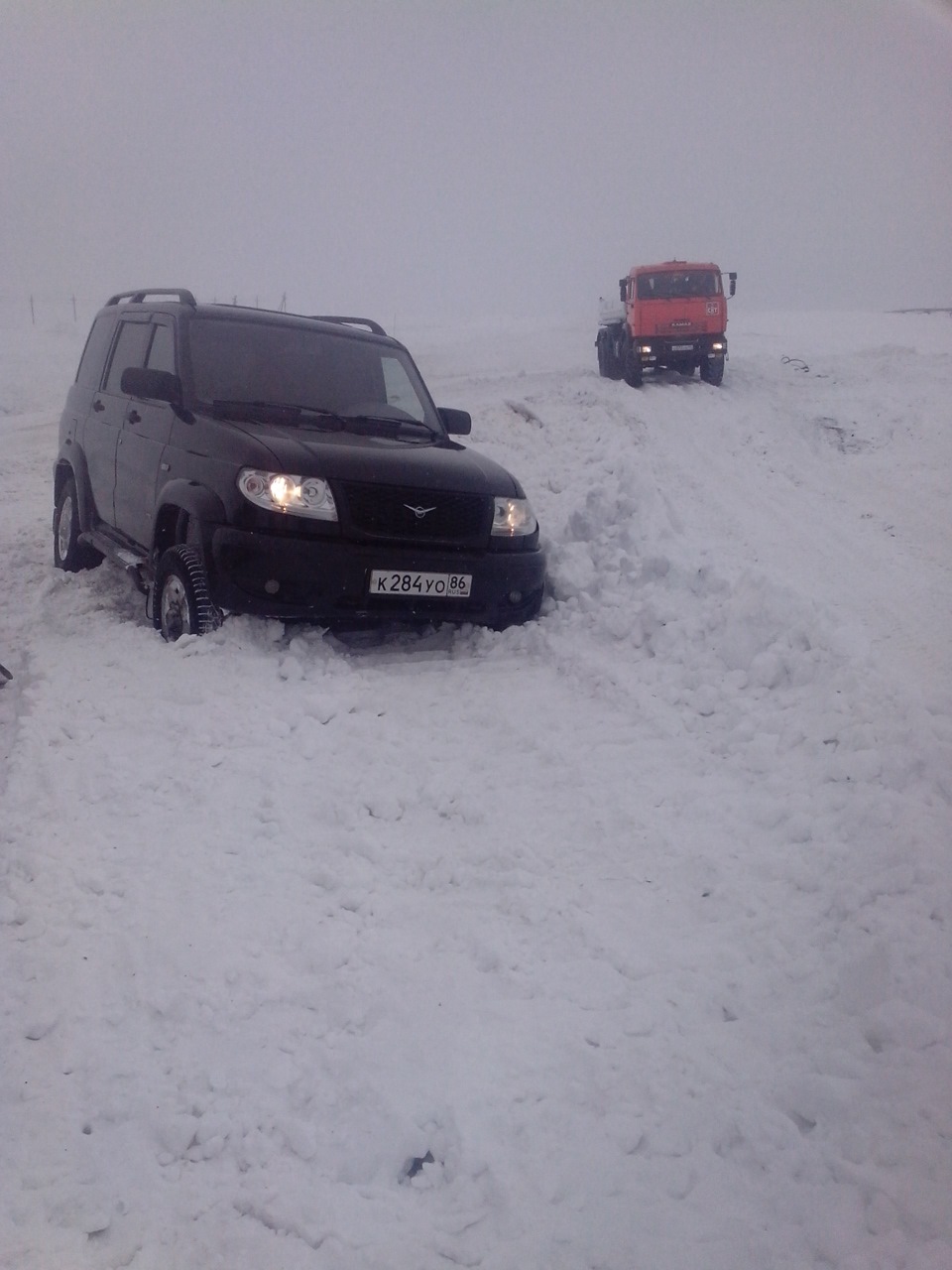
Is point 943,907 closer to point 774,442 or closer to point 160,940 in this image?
point 160,940

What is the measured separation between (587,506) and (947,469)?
882 cm

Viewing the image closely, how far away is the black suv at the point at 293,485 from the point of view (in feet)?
14.7

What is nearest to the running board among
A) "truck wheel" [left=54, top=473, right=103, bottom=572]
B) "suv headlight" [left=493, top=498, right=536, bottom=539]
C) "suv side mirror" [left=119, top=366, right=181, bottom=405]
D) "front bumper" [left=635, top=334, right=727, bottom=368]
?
"truck wheel" [left=54, top=473, right=103, bottom=572]

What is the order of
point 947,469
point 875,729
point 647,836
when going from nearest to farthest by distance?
point 647,836 < point 875,729 < point 947,469

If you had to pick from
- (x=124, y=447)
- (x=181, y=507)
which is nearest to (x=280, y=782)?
(x=181, y=507)

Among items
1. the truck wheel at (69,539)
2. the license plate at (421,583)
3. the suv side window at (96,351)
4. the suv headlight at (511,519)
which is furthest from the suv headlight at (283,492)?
the suv side window at (96,351)

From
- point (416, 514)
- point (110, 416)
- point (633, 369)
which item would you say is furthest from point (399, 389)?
point (633, 369)

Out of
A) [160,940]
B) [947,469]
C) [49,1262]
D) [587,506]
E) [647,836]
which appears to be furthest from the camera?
[947,469]

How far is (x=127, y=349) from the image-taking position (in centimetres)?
616

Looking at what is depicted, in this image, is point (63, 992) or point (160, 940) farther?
point (160, 940)

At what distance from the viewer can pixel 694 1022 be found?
2.68 meters

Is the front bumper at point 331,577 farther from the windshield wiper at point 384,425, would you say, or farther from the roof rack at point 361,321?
the roof rack at point 361,321

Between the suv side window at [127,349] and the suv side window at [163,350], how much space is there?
132 millimetres

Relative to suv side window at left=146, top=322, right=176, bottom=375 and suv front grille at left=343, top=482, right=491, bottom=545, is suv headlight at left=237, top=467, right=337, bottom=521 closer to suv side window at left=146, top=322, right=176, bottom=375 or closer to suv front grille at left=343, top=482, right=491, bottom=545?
suv front grille at left=343, top=482, right=491, bottom=545
